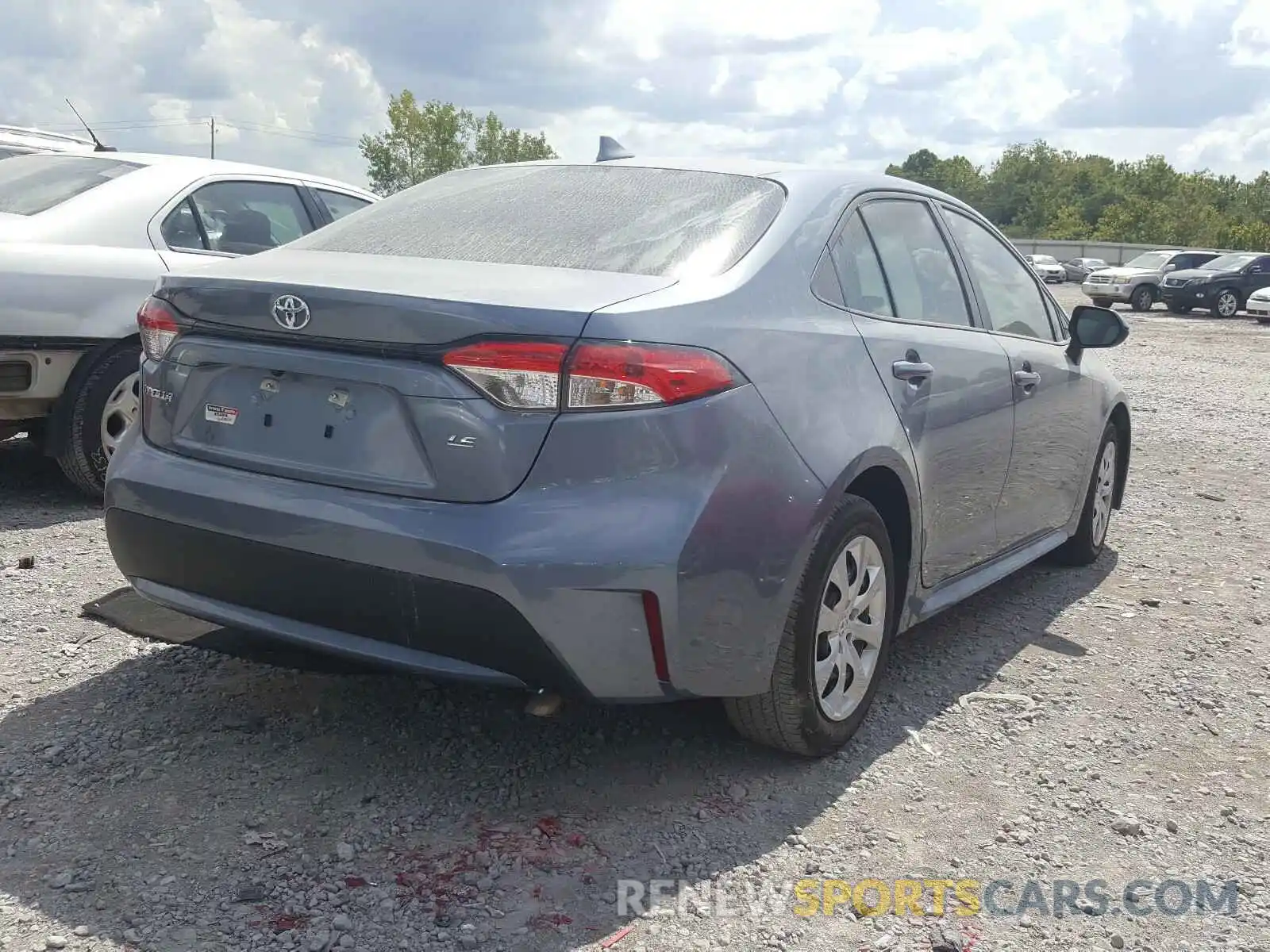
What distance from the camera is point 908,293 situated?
3.96 m

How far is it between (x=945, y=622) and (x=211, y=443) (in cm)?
292

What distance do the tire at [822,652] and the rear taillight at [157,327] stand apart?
1698 millimetres

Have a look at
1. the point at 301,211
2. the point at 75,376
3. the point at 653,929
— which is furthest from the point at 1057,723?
the point at 301,211

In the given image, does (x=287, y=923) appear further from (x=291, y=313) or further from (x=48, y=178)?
(x=48, y=178)

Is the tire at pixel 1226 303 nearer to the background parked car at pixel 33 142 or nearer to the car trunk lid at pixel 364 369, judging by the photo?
the background parked car at pixel 33 142

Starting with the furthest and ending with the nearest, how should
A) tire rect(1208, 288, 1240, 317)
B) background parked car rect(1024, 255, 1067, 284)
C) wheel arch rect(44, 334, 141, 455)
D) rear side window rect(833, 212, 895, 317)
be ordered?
background parked car rect(1024, 255, 1067, 284) < tire rect(1208, 288, 1240, 317) < wheel arch rect(44, 334, 141, 455) < rear side window rect(833, 212, 895, 317)

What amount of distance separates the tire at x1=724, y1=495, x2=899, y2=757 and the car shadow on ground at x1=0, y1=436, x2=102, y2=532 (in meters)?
3.59

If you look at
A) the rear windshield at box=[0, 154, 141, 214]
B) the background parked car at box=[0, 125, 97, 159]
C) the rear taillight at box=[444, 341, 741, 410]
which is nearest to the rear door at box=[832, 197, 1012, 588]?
the rear taillight at box=[444, 341, 741, 410]

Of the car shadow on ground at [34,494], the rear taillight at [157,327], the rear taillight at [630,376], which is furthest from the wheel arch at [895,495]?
the car shadow on ground at [34,494]

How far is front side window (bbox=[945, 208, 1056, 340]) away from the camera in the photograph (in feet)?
14.9

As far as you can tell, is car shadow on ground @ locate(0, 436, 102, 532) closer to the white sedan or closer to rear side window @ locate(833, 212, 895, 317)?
rear side window @ locate(833, 212, 895, 317)

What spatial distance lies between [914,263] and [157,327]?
2.28 metres

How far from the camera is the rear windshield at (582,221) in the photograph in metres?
3.23

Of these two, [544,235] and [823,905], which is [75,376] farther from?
[823,905]
